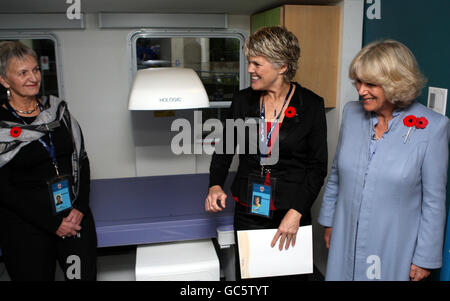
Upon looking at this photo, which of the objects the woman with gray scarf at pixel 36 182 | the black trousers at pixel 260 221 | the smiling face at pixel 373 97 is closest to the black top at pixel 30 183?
the woman with gray scarf at pixel 36 182

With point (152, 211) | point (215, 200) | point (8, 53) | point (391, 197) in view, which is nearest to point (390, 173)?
point (391, 197)

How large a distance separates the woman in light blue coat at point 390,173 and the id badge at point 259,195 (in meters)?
0.30

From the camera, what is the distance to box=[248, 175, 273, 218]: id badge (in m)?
1.74

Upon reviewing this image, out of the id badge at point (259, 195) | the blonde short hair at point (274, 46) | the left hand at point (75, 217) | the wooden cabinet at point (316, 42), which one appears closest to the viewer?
the blonde short hair at point (274, 46)

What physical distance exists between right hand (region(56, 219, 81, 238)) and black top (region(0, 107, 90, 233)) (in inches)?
0.8

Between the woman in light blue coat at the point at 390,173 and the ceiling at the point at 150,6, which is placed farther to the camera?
the ceiling at the point at 150,6

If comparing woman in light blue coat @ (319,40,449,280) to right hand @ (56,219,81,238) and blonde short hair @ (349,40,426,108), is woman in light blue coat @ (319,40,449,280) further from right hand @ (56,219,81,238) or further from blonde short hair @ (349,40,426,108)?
right hand @ (56,219,81,238)

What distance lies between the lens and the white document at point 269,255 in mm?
1670

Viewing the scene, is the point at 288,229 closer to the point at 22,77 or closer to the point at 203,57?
the point at 22,77

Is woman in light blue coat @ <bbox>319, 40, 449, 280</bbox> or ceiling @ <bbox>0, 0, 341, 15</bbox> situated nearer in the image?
woman in light blue coat @ <bbox>319, 40, 449, 280</bbox>

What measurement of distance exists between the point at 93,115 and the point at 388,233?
7.80ft

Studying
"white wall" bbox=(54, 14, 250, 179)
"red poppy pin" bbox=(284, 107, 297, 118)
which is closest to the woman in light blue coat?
"red poppy pin" bbox=(284, 107, 297, 118)

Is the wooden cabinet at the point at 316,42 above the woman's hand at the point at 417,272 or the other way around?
above

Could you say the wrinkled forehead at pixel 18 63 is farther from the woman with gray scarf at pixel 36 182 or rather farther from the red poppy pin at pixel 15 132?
the red poppy pin at pixel 15 132
